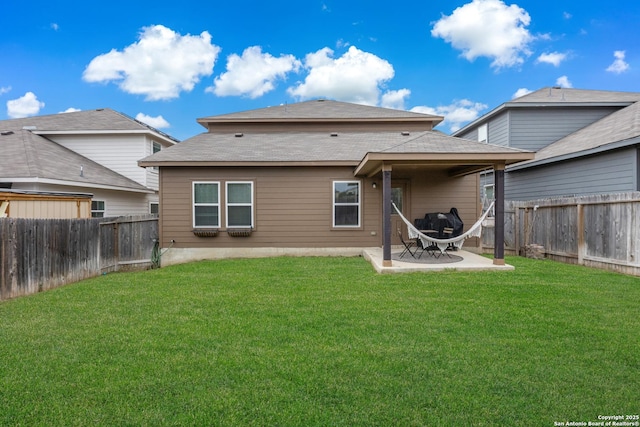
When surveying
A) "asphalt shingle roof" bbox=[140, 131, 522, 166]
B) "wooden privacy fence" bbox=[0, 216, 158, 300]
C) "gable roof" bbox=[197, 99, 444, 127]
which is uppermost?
"gable roof" bbox=[197, 99, 444, 127]

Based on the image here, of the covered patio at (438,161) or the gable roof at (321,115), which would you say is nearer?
the covered patio at (438,161)

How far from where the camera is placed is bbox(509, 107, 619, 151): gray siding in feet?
43.9

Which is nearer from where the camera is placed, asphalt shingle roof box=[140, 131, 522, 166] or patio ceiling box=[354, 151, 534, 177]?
patio ceiling box=[354, 151, 534, 177]

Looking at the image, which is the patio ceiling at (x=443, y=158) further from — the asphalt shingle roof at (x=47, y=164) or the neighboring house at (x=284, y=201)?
the asphalt shingle roof at (x=47, y=164)

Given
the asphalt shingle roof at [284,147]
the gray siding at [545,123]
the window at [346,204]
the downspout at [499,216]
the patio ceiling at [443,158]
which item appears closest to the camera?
the patio ceiling at [443,158]

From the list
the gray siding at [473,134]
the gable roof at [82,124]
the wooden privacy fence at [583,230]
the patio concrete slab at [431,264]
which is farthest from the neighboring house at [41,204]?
the gray siding at [473,134]

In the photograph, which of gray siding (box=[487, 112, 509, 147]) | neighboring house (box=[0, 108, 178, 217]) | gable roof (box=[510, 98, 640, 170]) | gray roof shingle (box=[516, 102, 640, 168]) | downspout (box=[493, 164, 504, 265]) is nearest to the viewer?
downspout (box=[493, 164, 504, 265])

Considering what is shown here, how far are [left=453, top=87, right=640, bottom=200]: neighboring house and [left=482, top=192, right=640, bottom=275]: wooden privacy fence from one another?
5.18ft

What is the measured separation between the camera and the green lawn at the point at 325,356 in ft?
7.55

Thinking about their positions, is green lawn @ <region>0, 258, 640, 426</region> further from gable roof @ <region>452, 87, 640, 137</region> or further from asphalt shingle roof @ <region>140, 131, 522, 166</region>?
gable roof @ <region>452, 87, 640, 137</region>

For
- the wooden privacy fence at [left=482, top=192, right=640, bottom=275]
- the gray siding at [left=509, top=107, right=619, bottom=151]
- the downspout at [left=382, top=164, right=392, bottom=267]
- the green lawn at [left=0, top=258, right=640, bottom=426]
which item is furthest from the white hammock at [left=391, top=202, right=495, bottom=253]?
the gray siding at [left=509, top=107, right=619, bottom=151]

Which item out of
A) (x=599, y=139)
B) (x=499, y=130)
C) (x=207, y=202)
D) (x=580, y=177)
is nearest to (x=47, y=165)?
(x=207, y=202)

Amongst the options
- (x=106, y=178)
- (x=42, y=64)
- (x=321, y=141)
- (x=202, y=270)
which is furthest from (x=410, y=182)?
(x=42, y=64)

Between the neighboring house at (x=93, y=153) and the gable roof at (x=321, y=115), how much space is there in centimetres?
387
